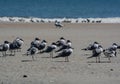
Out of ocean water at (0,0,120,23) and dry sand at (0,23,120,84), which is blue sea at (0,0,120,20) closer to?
ocean water at (0,0,120,23)

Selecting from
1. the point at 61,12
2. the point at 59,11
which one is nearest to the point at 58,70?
the point at 61,12

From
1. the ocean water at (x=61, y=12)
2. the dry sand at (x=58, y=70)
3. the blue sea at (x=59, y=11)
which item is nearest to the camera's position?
the dry sand at (x=58, y=70)

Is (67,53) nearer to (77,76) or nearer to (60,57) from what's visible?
(60,57)

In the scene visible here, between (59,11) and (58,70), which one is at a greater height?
(59,11)

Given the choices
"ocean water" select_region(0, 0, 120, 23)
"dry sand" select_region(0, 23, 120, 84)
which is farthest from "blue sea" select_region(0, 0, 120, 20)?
"dry sand" select_region(0, 23, 120, 84)

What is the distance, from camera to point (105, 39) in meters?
33.9

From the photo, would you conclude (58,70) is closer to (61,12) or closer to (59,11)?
(61,12)

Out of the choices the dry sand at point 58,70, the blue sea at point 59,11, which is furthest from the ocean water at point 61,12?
the dry sand at point 58,70

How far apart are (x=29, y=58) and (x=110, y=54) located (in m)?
3.36

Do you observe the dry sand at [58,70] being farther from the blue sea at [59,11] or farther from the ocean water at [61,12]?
the blue sea at [59,11]

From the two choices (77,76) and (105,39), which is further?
(105,39)

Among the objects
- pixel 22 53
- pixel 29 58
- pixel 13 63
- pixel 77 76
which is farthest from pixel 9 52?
pixel 77 76

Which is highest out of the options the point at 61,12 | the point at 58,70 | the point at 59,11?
the point at 59,11

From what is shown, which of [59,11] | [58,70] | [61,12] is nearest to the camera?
[58,70]
